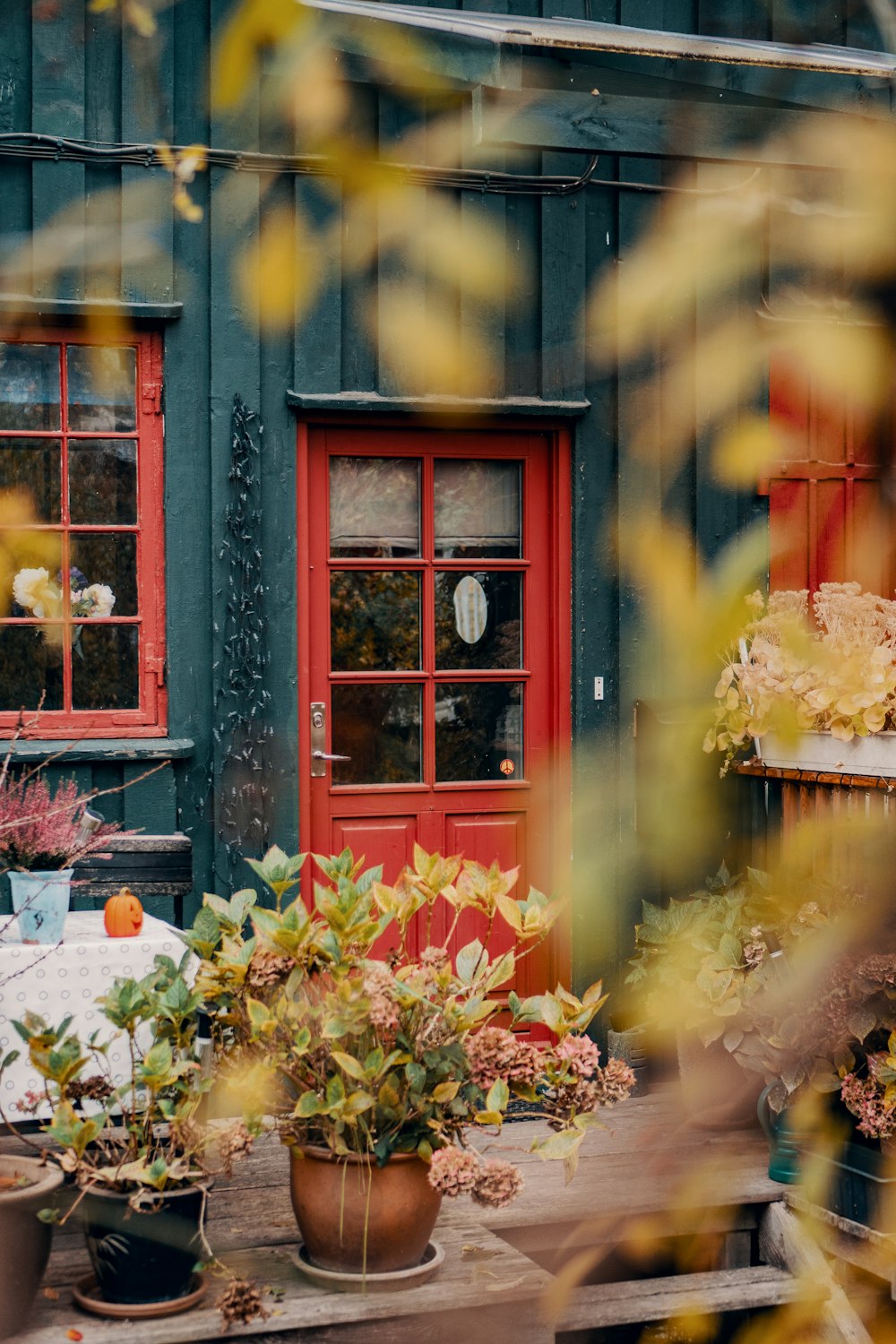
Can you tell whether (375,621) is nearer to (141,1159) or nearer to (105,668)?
(105,668)

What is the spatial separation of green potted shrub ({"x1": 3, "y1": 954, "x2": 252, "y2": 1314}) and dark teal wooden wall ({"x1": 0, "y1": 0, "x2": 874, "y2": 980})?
182cm

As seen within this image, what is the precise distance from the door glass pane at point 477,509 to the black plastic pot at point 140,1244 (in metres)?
2.81

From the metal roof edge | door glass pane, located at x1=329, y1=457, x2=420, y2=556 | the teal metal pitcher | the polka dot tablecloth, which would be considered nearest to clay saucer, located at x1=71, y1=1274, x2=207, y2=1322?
the polka dot tablecloth

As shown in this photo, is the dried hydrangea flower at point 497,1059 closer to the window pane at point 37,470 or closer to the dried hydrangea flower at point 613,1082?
the dried hydrangea flower at point 613,1082

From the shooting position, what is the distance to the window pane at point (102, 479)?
465 cm

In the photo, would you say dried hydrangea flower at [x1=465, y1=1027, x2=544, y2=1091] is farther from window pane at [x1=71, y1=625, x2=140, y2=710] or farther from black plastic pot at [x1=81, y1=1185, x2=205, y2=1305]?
window pane at [x1=71, y1=625, x2=140, y2=710]

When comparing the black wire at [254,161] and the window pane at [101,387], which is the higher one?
the black wire at [254,161]

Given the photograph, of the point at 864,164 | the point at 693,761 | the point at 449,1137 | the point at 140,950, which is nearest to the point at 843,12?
the point at 864,164

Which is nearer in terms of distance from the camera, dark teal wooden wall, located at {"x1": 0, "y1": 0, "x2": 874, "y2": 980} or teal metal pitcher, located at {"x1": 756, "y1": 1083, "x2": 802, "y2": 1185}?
teal metal pitcher, located at {"x1": 756, "y1": 1083, "x2": 802, "y2": 1185}

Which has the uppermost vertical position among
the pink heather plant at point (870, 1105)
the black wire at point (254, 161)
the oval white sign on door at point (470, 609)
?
the black wire at point (254, 161)

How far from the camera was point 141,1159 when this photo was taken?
2701mm

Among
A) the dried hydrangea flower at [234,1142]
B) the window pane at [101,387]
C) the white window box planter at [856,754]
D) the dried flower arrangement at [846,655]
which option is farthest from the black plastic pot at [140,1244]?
the window pane at [101,387]

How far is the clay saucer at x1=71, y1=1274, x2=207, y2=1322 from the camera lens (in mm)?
2674

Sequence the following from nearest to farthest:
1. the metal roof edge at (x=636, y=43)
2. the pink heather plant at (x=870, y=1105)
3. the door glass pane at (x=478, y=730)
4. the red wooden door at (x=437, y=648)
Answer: the metal roof edge at (x=636, y=43)
the pink heather plant at (x=870, y=1105)
the red wooden door at (x=437, y=648)
the door glass pane at (x=478, y=730)
